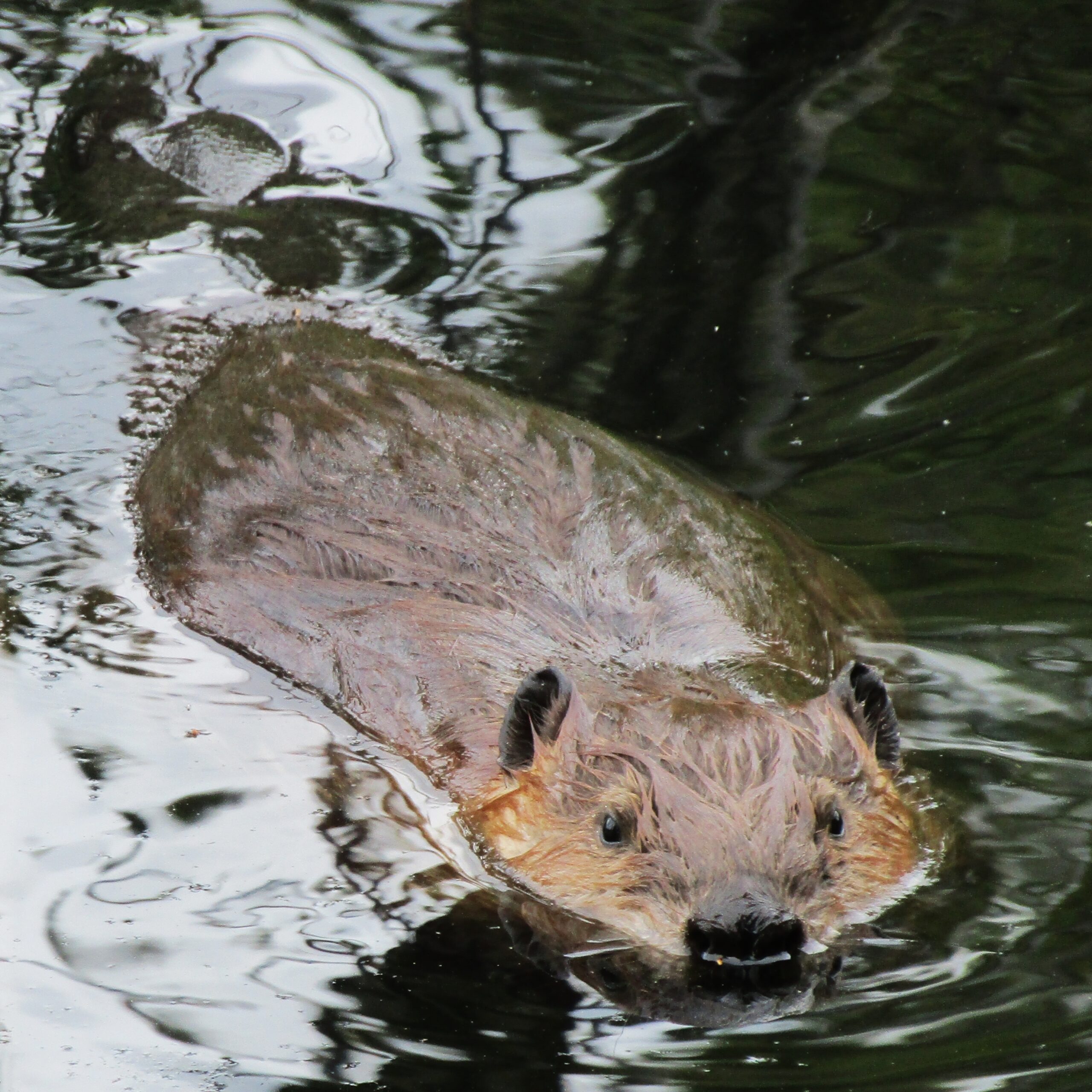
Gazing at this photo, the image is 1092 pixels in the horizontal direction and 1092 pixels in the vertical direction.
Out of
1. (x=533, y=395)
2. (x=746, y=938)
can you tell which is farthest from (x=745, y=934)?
(x=533, y=395)

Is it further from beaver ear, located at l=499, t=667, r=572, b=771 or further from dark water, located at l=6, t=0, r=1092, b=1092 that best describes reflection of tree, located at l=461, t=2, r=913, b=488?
beaver ear, located at l=499, t=667, r=572, b=771

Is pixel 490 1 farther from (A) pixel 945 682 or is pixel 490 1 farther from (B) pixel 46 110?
(A) pixel 945 682

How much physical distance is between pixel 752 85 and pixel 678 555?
4.52 m

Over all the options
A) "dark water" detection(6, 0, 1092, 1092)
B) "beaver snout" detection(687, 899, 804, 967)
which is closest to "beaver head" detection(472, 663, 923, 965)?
"beaver snout" detection(687, 899, 804, 967)

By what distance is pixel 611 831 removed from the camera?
398 cm

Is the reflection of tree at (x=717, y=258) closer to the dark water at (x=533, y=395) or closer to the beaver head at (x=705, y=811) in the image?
the dark water at (x=533, y=395)

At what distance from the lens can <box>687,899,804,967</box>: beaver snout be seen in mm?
3553

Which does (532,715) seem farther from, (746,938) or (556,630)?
(746,938)

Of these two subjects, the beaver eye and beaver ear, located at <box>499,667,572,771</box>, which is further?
beaver ear, located at <box>499,667,572,771</box>

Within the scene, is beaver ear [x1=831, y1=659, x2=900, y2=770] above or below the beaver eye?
above

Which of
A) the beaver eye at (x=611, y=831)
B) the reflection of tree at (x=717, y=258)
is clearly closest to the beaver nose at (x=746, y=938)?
the beaver eye at (x=611, y=831)

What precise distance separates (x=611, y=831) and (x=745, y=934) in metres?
0.51

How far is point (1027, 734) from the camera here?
186 inches

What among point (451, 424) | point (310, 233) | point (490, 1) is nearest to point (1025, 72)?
point (490, 1)
